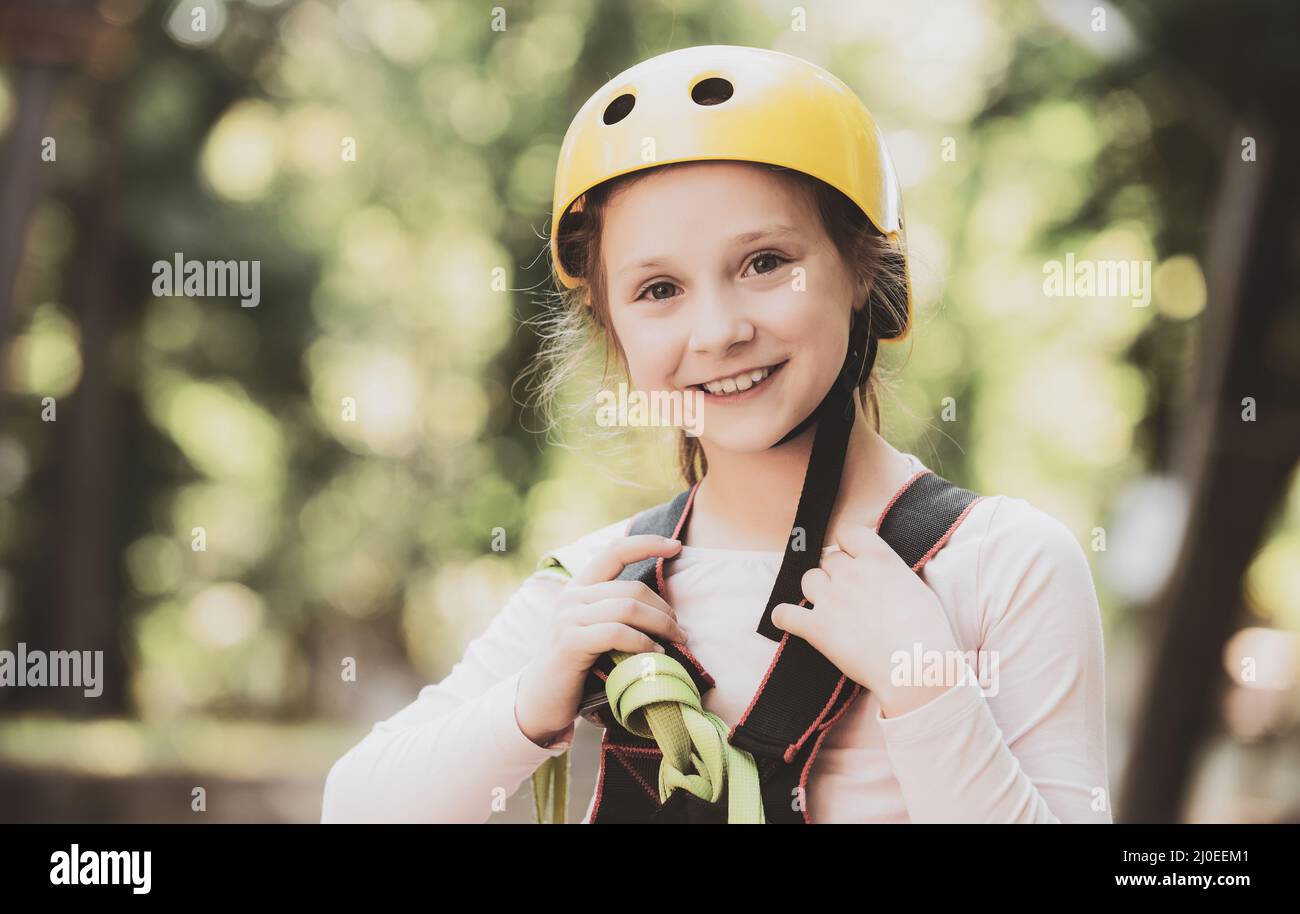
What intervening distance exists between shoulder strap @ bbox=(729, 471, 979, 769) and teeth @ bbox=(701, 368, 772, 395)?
22 centimetres

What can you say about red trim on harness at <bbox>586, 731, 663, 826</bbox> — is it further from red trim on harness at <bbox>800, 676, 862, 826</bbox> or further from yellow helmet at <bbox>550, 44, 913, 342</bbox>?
yellow helmet at <bbox>550, 44, 913, 342</bbox>

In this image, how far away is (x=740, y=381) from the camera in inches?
60.7

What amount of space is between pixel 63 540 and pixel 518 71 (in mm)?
3346

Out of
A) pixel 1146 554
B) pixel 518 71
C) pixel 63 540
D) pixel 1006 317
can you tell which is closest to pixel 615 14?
pixel 518 71

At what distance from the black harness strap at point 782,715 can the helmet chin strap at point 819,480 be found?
2 centimetres

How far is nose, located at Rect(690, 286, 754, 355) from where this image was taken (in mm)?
1496

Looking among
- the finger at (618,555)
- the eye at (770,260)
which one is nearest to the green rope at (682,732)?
the finger at (618,555)

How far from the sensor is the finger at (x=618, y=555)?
1.58 meters

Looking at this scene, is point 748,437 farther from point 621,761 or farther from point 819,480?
point 621,761

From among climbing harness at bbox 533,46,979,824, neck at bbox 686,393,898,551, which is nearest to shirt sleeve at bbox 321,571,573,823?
climbing harness at bbox 533,46,979,824

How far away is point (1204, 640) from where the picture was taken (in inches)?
174

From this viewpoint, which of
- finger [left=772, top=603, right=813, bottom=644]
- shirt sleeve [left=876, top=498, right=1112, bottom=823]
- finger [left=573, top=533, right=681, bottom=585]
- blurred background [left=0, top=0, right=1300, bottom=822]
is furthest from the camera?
blurred background [left=0, top=0, right=1300, bottom=822]

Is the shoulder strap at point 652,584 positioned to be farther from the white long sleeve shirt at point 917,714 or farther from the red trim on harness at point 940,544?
the red trim on harness at point 940,544
